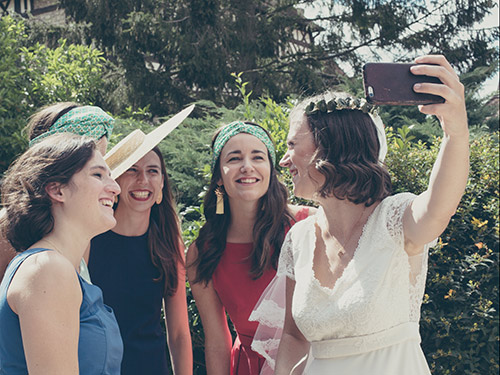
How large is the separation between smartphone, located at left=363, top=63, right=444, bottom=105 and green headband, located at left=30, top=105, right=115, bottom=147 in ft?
5.63

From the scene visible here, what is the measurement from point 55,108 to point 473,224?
9.77 feet

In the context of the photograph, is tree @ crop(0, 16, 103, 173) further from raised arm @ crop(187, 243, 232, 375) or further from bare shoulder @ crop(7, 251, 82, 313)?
bare shoulder @ crop(7, 251, 82, 313)

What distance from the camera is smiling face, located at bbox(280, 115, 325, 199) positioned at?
251 cm

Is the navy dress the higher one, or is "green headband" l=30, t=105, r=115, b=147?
"green headband" l=30, t=105, r=115, b=147

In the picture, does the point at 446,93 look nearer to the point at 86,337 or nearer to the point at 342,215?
the point at 342,215

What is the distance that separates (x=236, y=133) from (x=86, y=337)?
5.81 feet

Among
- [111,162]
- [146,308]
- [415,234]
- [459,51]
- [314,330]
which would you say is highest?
[459,51]

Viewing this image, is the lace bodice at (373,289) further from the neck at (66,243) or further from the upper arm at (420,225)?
the neck at (66,243)

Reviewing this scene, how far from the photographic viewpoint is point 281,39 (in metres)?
12.6

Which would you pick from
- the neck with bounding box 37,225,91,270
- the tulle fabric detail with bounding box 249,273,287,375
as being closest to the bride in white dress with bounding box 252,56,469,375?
the tulle fabric detail with bounding box 249,273,287,375

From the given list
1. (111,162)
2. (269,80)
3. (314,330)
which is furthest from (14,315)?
(269,80)

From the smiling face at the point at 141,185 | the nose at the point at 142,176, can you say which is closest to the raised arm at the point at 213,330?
the smiling face at the point at 141,185

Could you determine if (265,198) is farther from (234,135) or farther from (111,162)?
(111,162)

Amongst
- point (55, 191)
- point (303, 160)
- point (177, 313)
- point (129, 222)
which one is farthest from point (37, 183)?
point (177, 313)
